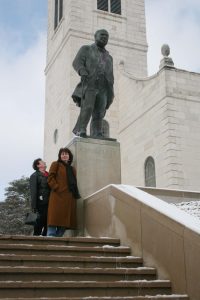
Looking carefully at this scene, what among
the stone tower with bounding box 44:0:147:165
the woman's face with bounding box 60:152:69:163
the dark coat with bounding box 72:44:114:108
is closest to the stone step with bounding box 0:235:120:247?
the woman's face with bounding box 60:152:69:163

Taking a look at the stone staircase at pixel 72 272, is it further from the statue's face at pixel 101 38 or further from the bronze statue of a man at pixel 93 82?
the statue's face at pixel 101 38

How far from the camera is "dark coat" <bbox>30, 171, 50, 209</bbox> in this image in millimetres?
8562

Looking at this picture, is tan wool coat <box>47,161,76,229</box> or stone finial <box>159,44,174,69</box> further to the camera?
stone finial <box>159,44,174,69</box>

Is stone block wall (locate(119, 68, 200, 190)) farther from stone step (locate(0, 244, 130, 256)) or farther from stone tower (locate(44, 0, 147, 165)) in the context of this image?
stone step (locate(0, 244, 130, 256))

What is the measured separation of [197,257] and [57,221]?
3.30 meters

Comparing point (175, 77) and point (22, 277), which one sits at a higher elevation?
point (175, 77)

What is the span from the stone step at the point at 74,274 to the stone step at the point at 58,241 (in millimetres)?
1067

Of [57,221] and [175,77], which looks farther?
[175,77]

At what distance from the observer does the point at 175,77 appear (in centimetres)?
2084

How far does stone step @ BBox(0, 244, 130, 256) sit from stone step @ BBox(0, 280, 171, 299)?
104cm

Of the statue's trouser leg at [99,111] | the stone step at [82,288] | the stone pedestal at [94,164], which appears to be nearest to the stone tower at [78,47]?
the statue's trouser leg at [99,111]

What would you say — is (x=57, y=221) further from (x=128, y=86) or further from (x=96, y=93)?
(x=128, y=86)

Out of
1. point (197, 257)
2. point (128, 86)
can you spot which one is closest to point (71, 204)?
point (197, 257)

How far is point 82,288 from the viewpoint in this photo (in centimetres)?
543
